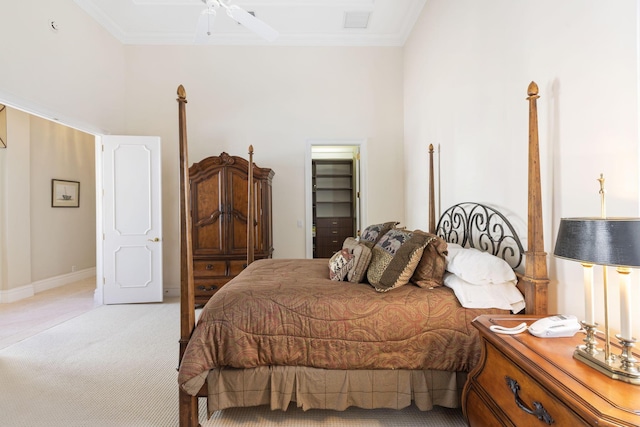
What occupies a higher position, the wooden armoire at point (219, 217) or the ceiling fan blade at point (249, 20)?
the ceiling fan blade at point (249, 20)

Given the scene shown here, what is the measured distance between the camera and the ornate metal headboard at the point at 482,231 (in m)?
1.89

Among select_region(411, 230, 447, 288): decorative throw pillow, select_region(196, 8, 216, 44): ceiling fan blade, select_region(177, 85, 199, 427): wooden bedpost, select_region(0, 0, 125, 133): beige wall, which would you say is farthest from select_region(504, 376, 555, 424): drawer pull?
select_region(0, 0, 125, 133): beige wall

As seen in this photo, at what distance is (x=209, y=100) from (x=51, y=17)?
5.65 ft

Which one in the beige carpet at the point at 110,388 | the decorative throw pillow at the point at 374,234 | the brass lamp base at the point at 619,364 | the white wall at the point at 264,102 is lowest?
the beige carpet at the point at 110,388

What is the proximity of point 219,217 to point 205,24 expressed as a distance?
2.04 metres

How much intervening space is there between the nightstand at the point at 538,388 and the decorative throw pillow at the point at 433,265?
407mm

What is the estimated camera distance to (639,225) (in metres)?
0.84

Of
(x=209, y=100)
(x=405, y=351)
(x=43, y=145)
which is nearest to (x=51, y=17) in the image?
(x=209, y=100)

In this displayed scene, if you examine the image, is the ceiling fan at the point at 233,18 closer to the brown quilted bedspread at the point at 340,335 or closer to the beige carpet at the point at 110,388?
the brown quilted bedspread at the point at 340,335

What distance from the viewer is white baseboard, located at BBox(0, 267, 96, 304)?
3930 mm

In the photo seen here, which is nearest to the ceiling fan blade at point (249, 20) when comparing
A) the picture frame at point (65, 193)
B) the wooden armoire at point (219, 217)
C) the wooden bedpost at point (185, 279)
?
the wooden bedpost at point (185, 279)

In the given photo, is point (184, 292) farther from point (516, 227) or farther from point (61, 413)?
point (516, 227)

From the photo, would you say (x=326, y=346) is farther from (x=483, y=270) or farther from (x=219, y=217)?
(x=219, y=217)

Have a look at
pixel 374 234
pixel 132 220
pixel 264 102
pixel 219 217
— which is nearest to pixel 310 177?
pixel 264 102
